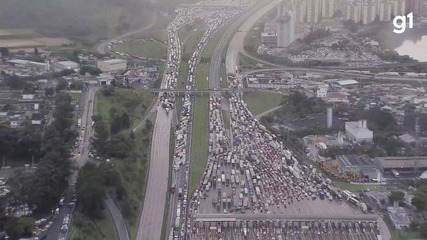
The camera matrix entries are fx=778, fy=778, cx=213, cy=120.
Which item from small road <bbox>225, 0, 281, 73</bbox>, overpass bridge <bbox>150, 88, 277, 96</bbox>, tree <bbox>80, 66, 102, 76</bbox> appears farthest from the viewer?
small road <bbox>225, 0, 281, 73</bbox>

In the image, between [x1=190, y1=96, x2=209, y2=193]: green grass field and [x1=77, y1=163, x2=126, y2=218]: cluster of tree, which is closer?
[x1=77, y1=163, x2=126, y2=218]: cluster of tree

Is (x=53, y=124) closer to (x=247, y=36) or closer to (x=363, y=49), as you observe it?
(x=247, y=36)

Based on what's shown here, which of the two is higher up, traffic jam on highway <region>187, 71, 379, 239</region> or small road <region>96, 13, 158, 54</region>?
small road <region>96, 13, 158, 54</region>

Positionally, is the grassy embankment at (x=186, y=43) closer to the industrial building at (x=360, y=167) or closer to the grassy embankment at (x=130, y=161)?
the grassy embankment at (x=130, y=161)

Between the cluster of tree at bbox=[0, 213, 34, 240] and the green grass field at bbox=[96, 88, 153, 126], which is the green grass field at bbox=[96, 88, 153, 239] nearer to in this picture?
the green grass field at bbox=[96, 88, 153, 126]

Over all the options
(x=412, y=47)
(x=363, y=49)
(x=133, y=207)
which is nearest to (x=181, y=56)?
(x=363, y=49)

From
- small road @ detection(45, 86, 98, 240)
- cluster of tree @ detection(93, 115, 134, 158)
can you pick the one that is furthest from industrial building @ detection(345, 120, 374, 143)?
small road @ detection(45, 86, 98, 240)
